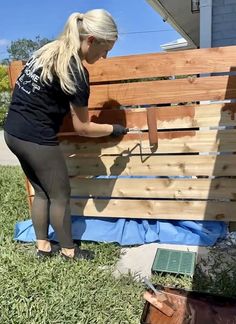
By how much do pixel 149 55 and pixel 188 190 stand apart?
1065 millimetres

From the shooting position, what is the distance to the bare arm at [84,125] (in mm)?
2260

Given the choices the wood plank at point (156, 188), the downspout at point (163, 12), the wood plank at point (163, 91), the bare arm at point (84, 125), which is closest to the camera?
the bare arm at point (84, 125)

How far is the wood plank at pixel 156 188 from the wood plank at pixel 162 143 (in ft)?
0.80

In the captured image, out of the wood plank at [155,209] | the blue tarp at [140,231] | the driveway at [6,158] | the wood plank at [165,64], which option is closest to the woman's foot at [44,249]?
the blue tarp at [140,231]

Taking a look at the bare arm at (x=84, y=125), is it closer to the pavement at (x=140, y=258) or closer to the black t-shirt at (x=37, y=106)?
the black t-shirt at (x=37, y=106)

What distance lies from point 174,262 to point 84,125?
3.69 ft

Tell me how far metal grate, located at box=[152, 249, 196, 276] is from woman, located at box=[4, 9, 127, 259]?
1.71 ft

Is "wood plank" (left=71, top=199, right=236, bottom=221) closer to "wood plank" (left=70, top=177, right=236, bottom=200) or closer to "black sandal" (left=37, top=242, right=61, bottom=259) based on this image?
"wood plank" (left=70, top=177, right=236, bottom=200)

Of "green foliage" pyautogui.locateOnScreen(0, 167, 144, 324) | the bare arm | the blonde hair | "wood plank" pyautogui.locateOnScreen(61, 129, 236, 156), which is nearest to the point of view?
"green foliage" pyautogui.locateOnScreen(0, 167, 144, 324)

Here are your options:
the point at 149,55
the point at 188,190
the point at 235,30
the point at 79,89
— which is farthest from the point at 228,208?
the point at 235,30

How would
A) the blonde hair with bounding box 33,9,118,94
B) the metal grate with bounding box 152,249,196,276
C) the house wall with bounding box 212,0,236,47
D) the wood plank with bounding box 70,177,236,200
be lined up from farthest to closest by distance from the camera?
1. the house wall with bounding box 212,0,236,47
2. the wood plank with bounding box 70,177,236,200
3. the metal grate with bounding box 152,249,196,276
4. the blonde hair with bounding box 33,9,118,94

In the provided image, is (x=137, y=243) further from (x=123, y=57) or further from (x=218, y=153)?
(x=123, y=57)

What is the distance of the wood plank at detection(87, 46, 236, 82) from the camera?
2475 millimetres

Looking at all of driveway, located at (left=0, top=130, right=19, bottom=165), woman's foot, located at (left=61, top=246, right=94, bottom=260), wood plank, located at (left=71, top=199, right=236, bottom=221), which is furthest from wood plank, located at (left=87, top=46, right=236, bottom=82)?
driveway, located at (left=0, top=130, right=19, bottom=165)
